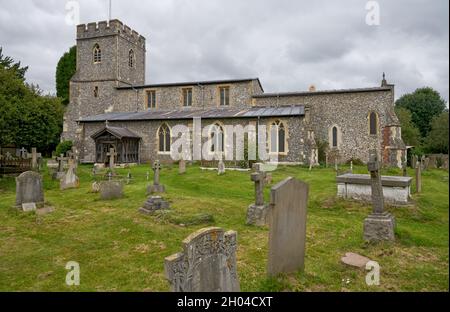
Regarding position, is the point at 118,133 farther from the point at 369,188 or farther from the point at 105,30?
the point at 369,188

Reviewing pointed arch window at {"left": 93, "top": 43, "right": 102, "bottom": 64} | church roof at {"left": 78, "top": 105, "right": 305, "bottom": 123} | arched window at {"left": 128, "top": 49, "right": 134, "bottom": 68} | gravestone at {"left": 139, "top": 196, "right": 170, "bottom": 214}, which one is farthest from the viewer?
arched window at {"left": 128, "top": 49, "right": 134, "bottom": 68}

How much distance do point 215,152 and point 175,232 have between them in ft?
56.1

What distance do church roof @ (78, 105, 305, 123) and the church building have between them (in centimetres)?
7

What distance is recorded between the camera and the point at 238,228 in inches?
323

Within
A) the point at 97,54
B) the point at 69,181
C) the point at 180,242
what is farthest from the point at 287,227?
the point at 97,54

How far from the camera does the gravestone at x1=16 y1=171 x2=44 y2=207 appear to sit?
32.4ft

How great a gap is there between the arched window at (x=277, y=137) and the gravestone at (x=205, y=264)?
19314 millimetres

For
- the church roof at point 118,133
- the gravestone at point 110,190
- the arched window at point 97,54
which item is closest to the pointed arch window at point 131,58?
the arched window at point 97,54

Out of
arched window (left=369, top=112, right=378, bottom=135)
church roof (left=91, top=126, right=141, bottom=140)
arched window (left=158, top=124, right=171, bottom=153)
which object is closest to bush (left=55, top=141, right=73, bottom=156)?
church roof (left=91, top=126, right=141, bottom=140)

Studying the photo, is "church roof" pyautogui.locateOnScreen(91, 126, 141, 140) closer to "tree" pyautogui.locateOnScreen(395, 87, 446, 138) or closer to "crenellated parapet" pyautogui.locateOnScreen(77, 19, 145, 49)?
"crenellated parapet" pyautogui.locateOnScreen(77, 19, 145, 49)

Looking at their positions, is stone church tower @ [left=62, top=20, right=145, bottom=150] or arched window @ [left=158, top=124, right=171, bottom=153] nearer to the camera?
arched window @ [left=158, top=124, right=171, bottom=153]

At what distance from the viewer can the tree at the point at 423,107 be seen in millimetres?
46719

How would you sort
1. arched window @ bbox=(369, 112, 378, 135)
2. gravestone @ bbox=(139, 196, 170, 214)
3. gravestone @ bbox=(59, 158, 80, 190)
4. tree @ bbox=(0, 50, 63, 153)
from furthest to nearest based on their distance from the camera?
arched window @ bbox=(369, 112, 378, 135)
tree @ bbox=(0, 50, 63, 153)
gravestone @ bbox=(59, 158, 80, 190)
gravestone @ bbox=(139, 196, 170, 214)
